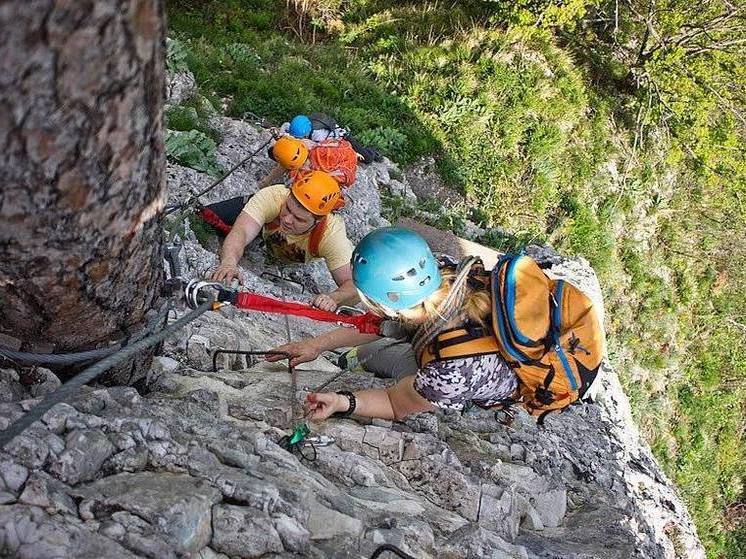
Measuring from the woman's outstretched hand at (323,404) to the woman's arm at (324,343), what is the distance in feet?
1.38

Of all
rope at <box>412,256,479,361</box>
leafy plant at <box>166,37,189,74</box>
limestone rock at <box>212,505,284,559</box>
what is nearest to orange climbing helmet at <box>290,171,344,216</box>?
rope at <box>412,256,479,361</box>

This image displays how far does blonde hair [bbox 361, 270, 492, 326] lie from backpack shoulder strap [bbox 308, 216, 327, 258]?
2.10m

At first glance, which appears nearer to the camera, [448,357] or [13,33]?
[13,33]

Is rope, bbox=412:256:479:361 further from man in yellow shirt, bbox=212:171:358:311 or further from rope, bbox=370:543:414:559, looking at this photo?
man in yellow shirt, bbox=212:171:358:311

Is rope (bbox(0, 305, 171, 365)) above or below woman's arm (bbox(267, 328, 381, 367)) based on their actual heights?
above

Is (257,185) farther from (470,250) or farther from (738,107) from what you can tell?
(738,107)

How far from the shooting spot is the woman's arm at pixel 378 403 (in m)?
4.17

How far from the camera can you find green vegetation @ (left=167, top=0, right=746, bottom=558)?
12.1 meters

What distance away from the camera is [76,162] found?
195 cm

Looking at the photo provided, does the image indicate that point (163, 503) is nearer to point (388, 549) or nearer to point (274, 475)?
point (274, 475)

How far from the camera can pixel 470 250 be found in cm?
986

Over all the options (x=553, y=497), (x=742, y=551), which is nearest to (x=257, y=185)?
(x=553, y=497)

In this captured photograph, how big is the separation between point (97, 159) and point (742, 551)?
17.9m

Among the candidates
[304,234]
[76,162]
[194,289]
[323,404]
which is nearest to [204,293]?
[194,289]
